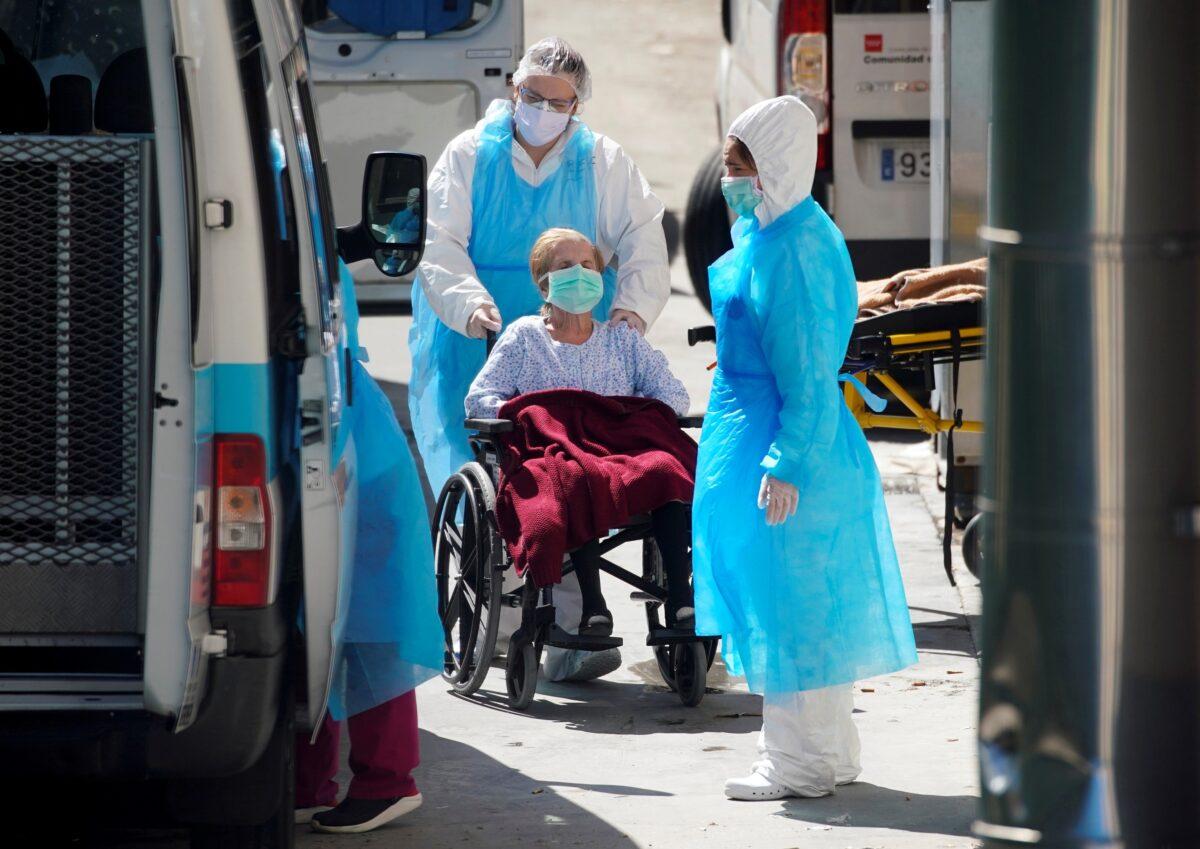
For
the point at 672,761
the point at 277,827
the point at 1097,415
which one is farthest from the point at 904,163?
the point at 1097,415

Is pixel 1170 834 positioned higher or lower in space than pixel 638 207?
lower

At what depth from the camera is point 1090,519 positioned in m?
2.08

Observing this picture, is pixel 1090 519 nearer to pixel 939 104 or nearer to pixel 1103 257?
pixel 1103 257

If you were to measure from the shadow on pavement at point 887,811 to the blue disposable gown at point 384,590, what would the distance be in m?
0.95

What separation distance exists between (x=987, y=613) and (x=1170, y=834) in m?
0.31

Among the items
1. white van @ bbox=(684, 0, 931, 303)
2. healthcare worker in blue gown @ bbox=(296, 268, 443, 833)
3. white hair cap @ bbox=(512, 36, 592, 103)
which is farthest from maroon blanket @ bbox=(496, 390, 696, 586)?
white van @ bbox=(684, 0, 931, 303)

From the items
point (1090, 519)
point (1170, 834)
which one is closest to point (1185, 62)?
point (1090, 519)

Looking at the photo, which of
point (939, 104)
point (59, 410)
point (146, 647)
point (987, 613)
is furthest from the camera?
point (939, 104)

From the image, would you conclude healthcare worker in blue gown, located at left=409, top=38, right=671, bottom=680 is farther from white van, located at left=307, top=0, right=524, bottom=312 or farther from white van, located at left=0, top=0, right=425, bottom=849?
white van, located at left=307, top=0, right=524, bottom=312

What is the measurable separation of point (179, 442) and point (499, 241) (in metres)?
2.80

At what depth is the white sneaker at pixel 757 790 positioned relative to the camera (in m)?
4.61

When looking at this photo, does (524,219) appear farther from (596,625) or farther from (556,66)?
(596,625)

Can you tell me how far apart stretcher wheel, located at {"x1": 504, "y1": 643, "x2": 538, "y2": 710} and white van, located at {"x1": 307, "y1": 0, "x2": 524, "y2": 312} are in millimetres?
4765

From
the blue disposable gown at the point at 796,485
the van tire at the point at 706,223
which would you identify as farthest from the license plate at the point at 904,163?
the blue disposable gown at the point at 796,485
